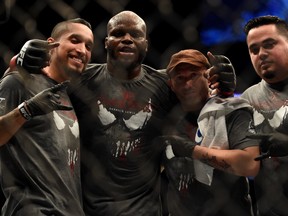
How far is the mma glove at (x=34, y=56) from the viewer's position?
1.60m

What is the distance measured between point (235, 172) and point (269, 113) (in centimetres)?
25

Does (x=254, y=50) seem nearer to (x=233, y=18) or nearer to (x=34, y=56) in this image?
(x=34, y=56)

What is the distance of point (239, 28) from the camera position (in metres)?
3.04

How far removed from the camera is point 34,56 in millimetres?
1604

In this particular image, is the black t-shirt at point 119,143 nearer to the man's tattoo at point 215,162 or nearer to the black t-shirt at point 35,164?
the black t-shirt at point 35,164

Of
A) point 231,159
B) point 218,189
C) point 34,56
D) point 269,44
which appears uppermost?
point 269,44

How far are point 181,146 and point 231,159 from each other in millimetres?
149

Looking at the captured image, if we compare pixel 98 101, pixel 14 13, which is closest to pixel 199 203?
pixel 98 101

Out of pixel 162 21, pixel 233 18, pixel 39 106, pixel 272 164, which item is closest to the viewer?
pixel 39 106

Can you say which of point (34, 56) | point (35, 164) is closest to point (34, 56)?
point (34, 56)

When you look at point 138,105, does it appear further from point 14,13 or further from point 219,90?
point 14,13

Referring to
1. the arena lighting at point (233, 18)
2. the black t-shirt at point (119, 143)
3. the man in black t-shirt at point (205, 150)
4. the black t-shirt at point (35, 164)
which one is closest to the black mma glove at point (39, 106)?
the black t-shirt at point (35, 164)

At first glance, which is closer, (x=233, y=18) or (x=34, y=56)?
(x=34, y=56)

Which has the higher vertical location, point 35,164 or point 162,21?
point 162,21
